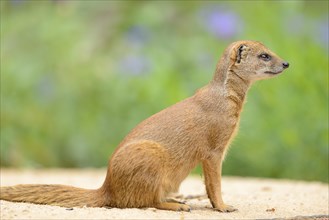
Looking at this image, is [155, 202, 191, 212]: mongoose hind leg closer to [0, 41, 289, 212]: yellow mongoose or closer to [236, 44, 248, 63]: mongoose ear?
[0, 41, 289, 212]: yellow mongoose

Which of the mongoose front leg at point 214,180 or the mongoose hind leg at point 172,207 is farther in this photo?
the mongoose front leg at point 214,180

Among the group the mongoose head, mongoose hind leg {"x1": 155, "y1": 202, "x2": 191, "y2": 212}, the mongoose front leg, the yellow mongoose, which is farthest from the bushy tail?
the mongoose head

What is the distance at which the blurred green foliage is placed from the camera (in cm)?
913

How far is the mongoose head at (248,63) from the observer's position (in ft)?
18.5

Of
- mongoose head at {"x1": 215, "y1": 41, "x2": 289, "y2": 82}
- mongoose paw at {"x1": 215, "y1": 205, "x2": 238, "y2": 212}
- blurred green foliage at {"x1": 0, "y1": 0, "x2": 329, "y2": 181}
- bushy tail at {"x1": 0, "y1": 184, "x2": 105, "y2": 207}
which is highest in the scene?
blurred green foliage at {"x1": 0, "y1": 0, "x2": 329, "y2": 181}

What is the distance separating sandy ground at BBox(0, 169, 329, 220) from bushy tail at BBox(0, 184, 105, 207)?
13 centimetres

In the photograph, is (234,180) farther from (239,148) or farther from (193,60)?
(193,60)

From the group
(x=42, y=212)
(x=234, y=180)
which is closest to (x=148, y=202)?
(x=42, y=212)

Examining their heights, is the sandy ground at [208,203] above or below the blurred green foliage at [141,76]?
below

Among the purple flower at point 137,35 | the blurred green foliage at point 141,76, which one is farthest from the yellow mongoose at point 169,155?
the purple flower at point 137,35

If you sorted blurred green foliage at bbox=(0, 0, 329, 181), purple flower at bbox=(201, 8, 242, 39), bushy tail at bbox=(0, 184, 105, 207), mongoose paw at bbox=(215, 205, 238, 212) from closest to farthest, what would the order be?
bushy tail at bbox=(0, 184, 105, 207)
mongoose paw at bbox=(215, 205, 238, 212)
blurred green foliage at bbox=(0, 0, 329, 181)
purple flower at bbox=(201, 8, 242, 39)

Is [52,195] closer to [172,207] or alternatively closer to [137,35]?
[172,207]

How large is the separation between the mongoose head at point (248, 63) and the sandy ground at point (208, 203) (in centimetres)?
103

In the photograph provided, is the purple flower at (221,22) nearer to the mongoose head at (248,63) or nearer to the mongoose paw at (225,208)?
the mongoose head at (248,63)
